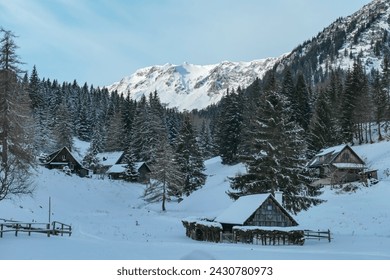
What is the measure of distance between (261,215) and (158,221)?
17467mm

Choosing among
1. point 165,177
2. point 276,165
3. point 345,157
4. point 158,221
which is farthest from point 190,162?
point 276,165

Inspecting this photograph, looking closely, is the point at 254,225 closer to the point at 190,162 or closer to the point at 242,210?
the point at 242,210

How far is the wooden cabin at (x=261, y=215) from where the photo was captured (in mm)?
31156

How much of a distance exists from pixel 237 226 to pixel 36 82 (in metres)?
94.9

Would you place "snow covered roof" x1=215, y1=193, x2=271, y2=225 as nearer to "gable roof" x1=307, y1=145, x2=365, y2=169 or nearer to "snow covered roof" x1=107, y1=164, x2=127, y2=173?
"gable roof" x1=307, y1=145, x2=365, y2=169

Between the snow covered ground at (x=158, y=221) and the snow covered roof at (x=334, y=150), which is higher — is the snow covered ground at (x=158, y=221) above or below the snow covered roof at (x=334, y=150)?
below

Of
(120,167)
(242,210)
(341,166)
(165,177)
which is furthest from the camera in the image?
(120,167)

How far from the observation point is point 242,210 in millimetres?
32562

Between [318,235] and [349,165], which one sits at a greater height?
[349,165]

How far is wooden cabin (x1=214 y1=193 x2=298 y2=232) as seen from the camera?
31.2 m

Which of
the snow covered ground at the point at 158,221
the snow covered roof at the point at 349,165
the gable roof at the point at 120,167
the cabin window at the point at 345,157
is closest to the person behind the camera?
the snow covered ground at the point at 158,221

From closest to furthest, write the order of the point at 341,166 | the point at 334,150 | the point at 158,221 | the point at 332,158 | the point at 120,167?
1. the point at 158,221
2. the point at 341,166
3. the point at 332,158
4. the point at 334,150
5. the point at 120,167

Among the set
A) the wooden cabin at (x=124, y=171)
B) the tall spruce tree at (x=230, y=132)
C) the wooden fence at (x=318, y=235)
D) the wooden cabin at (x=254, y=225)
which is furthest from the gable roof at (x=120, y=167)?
the wooden fence at (x=318, y=235)

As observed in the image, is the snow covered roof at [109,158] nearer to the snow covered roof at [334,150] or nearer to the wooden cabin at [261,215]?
the snow covered roof at [334,150]
